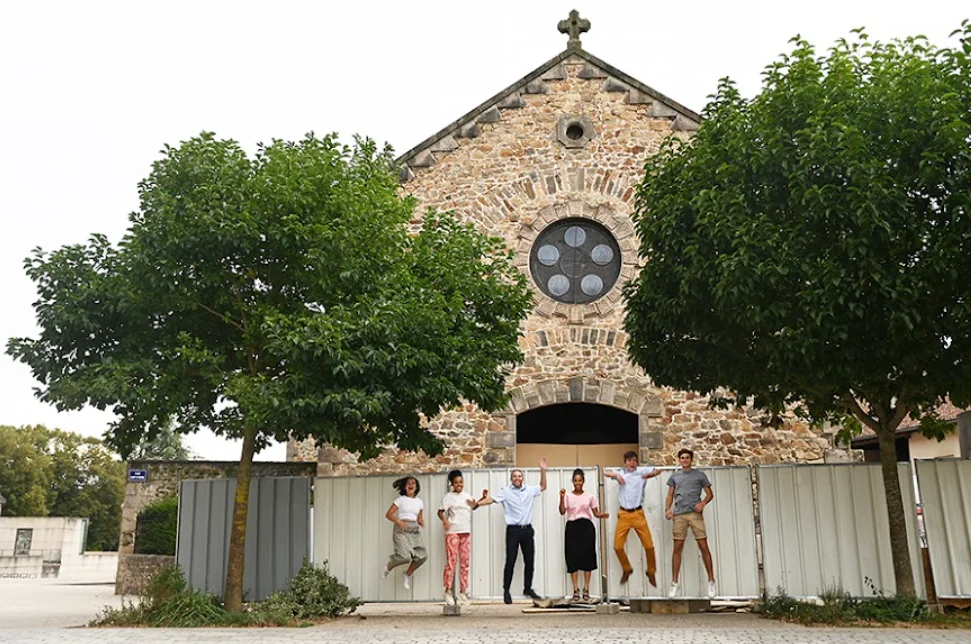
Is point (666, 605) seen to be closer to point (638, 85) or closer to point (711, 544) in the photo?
point (711, 544)

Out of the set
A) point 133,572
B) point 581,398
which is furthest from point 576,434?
point 133,572

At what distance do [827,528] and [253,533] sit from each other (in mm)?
7080

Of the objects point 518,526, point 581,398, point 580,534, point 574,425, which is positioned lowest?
point 580,534

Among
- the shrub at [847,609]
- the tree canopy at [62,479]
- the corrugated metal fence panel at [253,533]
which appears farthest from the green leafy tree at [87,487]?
the shrub at [847,609]

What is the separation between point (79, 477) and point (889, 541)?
191ft

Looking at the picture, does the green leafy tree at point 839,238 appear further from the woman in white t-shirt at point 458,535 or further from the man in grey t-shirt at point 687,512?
the woman in white t-shirt at point 458,535

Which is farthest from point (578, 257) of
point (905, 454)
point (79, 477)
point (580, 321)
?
point (79, 477)

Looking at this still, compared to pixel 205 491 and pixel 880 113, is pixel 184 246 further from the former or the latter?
pixel 880 113

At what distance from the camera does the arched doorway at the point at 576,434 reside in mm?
Answer: 16969

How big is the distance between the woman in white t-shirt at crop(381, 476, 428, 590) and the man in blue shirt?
0.84 metres

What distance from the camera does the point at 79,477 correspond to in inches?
2394

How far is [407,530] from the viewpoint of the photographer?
1191 cm

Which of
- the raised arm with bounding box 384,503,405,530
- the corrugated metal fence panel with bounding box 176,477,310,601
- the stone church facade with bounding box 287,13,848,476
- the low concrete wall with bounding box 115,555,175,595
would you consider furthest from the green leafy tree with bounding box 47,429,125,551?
the raised arm with bounding box 384,503,405,530

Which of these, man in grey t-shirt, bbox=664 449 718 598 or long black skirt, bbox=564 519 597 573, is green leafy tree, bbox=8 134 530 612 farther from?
man in grey t-shirt, bbox=664 449 718 598
